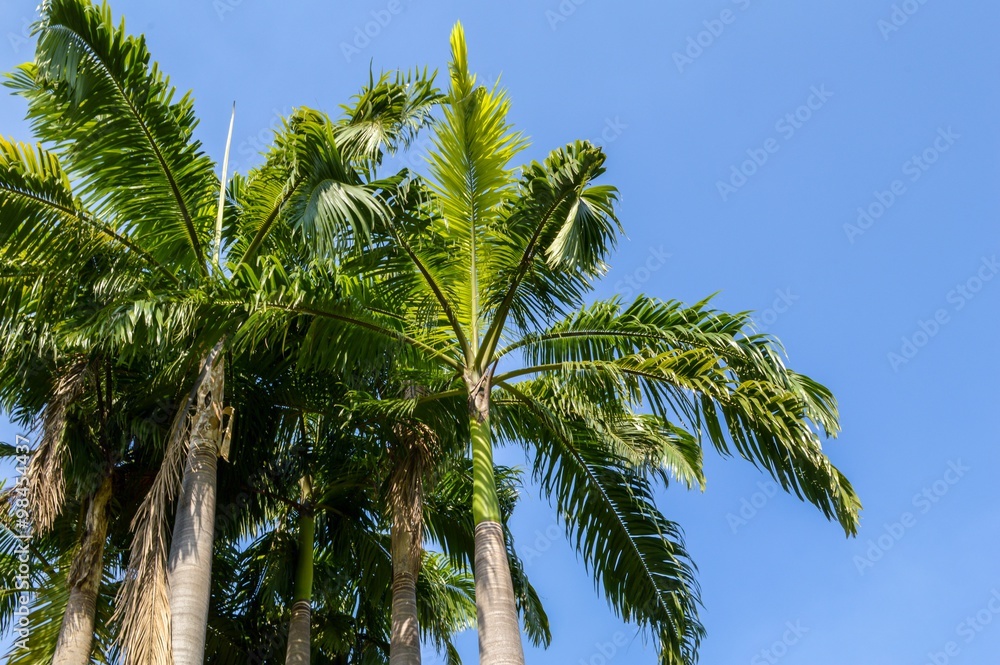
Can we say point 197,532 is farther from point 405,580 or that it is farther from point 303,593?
point 303,593

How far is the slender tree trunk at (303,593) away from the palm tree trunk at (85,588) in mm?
2412

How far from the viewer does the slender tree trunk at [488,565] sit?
816 cm

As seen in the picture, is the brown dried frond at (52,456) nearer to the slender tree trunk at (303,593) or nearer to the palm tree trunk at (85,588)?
the palm tree trunk at (85,588)

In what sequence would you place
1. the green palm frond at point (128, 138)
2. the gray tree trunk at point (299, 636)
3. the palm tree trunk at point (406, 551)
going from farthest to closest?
the gray tree trunk at point (299, 636) < the palm tree trunk at point (406, 551) < the green palm frond at point (128, 138)

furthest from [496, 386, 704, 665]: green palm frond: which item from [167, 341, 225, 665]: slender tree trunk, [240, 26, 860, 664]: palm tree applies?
[167, 341, 225, 665]: slender tree trunk

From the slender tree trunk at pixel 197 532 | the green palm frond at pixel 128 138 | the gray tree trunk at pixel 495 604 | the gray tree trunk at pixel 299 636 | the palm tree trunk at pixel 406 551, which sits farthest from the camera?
the gray tree trunk at pixel 299 636

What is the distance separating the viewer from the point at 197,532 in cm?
913

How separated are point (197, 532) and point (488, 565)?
269 cm

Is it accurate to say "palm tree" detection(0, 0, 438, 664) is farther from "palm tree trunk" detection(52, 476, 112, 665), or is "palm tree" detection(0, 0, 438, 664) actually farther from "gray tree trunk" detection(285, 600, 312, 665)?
"gray tree trunk" detection(285, 600, 312, 665)

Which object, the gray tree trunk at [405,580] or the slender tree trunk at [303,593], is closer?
the gray tree trunk at [405,580]

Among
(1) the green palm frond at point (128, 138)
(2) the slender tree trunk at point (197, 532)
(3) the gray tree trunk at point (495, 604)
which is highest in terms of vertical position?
(1) the green palm frond at point (128, 138)

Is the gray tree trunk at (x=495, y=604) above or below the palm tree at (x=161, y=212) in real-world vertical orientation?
below

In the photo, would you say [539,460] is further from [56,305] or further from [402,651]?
[56,305]

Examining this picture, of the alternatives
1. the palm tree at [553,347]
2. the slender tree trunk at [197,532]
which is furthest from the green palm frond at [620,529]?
the slender tree trunk at [197,532]
